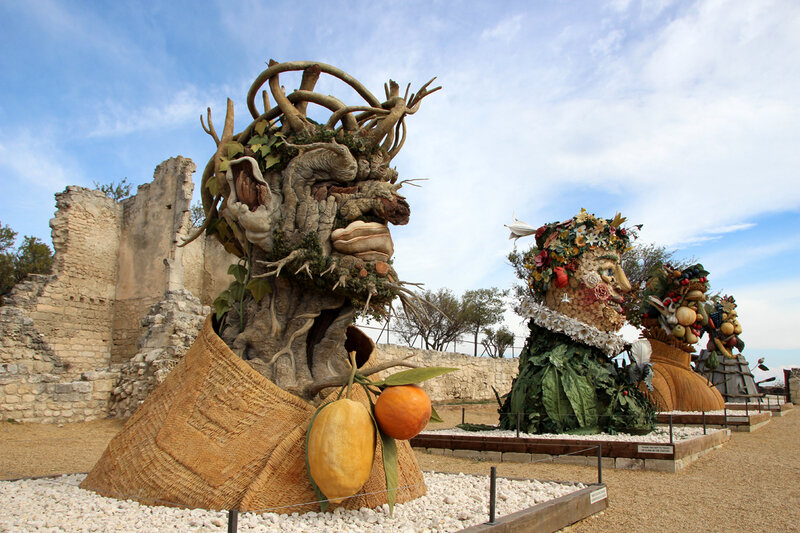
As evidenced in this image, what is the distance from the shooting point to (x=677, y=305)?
1046 cm

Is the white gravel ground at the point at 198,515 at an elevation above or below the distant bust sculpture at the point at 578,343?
below

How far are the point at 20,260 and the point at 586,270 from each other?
2269cm

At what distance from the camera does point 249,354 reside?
2.98m

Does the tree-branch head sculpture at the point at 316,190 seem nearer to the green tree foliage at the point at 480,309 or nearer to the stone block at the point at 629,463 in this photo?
the stone block at the point at 629,463

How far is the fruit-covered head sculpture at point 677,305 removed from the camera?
33.8ft

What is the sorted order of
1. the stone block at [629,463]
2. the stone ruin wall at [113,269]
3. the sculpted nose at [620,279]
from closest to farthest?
the stone block at [629,463]
the sculpted nose at [620,279]
the stone ruin wall at [113,269]

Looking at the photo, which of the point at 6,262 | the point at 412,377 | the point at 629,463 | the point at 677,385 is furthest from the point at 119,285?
the point at 412,377

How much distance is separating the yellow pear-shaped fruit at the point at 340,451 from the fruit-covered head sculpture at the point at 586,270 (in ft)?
17.6

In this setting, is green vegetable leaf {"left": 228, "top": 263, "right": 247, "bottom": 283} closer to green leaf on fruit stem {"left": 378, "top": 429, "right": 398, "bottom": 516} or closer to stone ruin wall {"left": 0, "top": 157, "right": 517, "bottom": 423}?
green leaf on fruit stem {"left": 378, "top": 429, "right": 398, "bottom": 516}

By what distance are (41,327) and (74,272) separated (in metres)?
1.96

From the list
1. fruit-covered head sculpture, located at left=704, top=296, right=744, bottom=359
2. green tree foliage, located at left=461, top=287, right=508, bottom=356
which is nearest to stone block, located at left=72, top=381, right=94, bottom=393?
fruit-covered head sculpture, located at left=704, top=296, right=744, bottom=359

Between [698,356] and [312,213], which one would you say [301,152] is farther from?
[698,356]

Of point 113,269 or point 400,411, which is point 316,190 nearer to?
point 400,411

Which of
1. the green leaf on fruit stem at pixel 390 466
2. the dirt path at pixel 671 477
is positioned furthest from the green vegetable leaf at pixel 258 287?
the dirt path at pixel 671 477
